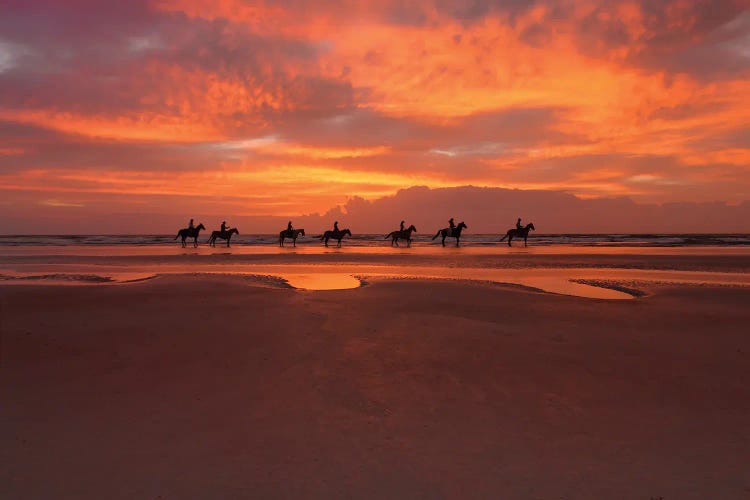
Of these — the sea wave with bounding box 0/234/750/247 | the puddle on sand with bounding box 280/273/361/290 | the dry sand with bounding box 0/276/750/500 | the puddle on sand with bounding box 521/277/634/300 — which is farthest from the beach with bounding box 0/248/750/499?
the sea wave with bounding box 0/234/750/247

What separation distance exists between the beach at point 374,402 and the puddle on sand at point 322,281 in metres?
4.57

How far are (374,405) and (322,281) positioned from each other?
1277cm

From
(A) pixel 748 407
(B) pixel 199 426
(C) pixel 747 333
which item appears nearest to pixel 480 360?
(A) pixel 748 407

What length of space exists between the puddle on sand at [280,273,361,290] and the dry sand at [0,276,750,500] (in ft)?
18.1

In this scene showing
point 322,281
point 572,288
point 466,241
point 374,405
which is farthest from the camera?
point 466,241

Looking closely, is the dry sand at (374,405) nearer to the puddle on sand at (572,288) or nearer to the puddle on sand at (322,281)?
the puddle on sand at (572,288)

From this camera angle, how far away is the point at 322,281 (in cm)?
1812

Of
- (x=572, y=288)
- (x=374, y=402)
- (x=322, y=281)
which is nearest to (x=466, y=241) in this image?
(x=322, y=281)

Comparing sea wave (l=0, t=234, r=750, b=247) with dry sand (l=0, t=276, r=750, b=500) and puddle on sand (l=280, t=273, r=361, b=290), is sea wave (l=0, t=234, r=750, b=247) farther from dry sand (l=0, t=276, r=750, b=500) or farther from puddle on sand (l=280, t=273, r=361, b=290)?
dry sand (l=0, t=276, r=750, b=500)

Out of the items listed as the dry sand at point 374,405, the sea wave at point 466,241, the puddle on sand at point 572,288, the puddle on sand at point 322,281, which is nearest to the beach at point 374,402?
the dry sand at point 374,405

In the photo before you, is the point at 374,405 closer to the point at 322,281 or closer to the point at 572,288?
the point at 572,288

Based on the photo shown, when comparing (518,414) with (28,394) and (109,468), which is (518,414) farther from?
(28,394)

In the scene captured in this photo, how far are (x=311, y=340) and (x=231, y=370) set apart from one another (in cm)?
184

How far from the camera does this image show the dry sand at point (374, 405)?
13.1ft
